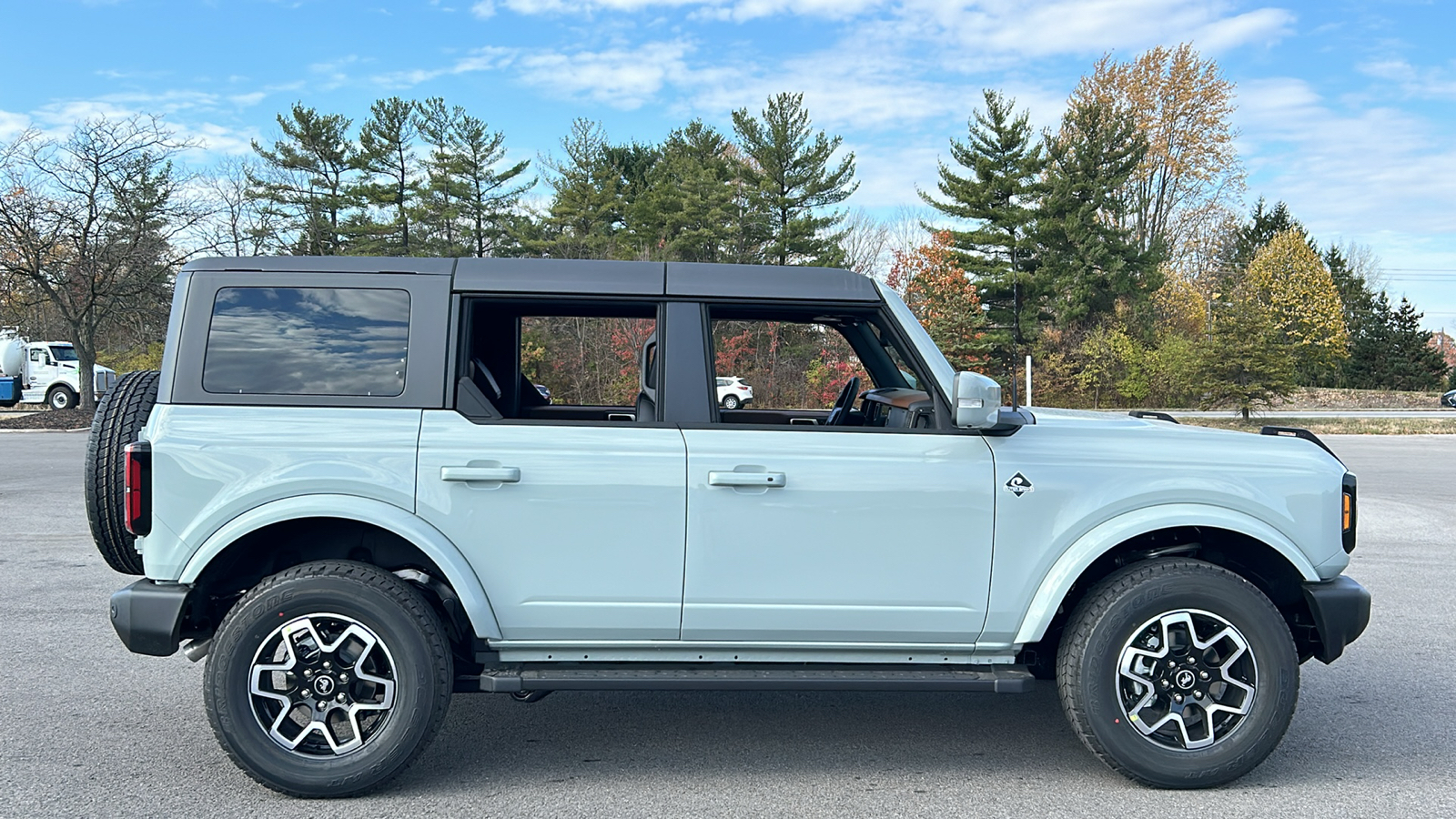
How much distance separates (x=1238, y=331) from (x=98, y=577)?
3282 cm

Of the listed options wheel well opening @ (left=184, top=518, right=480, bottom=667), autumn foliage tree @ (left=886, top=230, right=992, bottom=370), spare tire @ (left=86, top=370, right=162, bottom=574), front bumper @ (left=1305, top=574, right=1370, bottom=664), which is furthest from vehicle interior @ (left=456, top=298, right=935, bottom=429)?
autumn foliage tree @ (left=886, top=230, right=992, bottom=370)

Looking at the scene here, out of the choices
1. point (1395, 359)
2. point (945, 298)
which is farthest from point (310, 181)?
point (1395, 359)

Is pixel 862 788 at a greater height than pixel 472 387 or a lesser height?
lesser

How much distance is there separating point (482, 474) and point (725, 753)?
1552mm

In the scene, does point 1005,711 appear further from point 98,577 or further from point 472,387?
point 98,577

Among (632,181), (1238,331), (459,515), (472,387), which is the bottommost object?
(459,515)

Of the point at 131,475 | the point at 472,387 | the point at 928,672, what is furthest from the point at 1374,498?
the point at 131,475

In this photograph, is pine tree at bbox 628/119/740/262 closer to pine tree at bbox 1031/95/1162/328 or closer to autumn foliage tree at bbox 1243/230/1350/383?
pine tree at bbox 1031/95/1162/328

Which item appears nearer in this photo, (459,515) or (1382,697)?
(459,515)

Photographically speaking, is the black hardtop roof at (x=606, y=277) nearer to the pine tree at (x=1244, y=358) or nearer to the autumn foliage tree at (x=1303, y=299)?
the pine tree at (x=1244, y=358)

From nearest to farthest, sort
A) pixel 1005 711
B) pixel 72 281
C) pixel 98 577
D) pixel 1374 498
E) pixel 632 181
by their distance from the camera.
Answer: pixel 1005 711 → pixel 98 577 → pixel 1374 498 → pixel 72 281 → pixel 632 181

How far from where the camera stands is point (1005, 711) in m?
4.65

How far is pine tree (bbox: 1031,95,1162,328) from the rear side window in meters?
39.3

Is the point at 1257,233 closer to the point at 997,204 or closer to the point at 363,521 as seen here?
the point at 997,204
